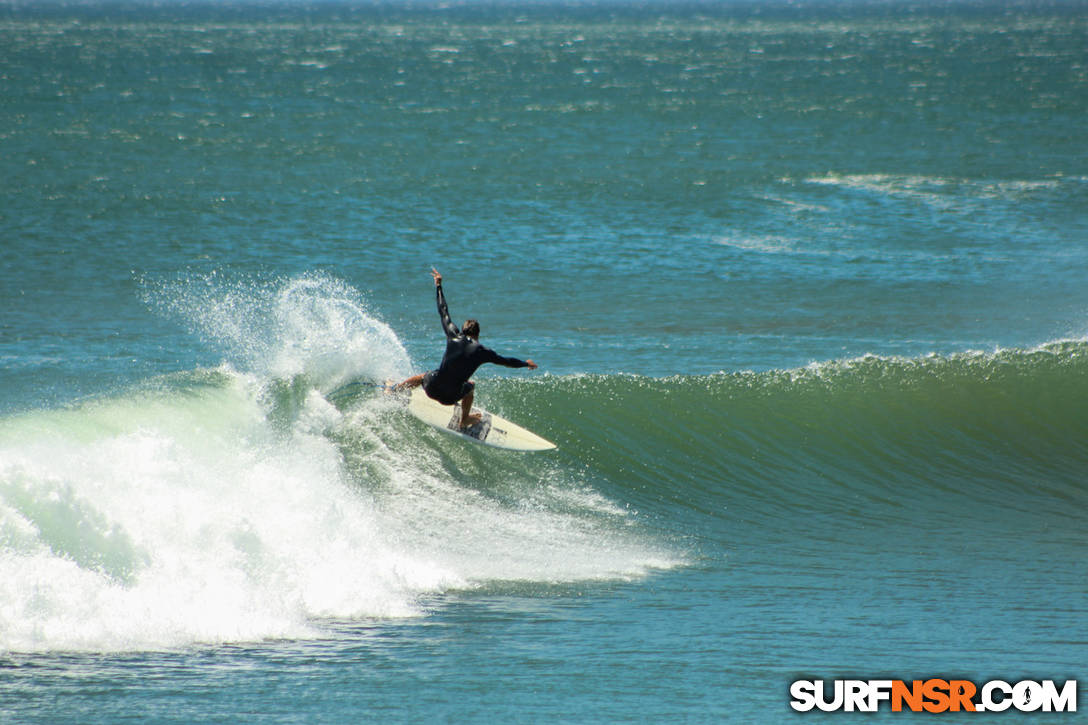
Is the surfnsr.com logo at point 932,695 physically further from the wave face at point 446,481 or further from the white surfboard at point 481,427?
the white surfboard at point 481,427

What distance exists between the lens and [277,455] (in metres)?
12.1

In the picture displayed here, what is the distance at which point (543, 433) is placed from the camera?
555 inches

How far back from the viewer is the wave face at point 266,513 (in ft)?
27.6

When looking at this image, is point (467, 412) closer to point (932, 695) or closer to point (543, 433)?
point (543, 433)

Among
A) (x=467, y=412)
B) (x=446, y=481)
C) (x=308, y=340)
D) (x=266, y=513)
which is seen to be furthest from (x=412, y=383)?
(x=266, y=513)

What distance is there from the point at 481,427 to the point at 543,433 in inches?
44.5

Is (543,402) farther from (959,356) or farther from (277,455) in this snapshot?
(959,356)

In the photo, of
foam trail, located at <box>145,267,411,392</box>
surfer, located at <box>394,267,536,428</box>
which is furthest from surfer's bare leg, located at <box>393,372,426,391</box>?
foam trail, located at <box>145,267,411,392</box>

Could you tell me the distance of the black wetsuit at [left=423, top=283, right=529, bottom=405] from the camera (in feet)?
40.6

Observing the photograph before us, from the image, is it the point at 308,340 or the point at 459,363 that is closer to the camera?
the point at 459,363

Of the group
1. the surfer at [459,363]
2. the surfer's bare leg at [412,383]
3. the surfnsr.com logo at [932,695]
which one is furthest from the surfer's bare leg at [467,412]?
the surfnsr.com logo at [932,695]

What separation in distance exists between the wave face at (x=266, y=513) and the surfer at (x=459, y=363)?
0.65 meters

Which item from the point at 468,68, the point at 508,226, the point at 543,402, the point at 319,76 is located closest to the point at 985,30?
the point at 468,68

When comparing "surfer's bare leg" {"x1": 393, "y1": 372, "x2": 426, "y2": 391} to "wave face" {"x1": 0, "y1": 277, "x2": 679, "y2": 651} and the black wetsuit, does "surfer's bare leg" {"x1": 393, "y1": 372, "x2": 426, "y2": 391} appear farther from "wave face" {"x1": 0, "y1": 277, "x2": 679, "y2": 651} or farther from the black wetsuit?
the black wetsuit
